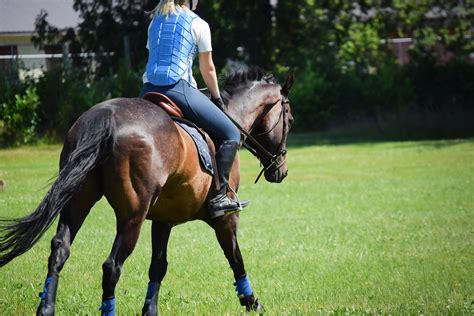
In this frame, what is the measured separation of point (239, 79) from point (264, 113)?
45cm

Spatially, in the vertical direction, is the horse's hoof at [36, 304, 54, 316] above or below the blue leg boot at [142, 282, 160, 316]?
above

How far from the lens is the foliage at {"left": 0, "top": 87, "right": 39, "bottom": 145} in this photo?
25.6 m

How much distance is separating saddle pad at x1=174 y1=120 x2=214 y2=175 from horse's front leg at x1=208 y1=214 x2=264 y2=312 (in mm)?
657

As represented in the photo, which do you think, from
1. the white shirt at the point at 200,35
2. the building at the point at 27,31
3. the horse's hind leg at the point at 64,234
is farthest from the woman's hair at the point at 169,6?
the building at the point at 27,31

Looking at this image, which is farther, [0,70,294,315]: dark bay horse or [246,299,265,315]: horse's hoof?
[246,299,265,315]: horse's hoof

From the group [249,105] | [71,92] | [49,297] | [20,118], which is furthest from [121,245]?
[71,92]

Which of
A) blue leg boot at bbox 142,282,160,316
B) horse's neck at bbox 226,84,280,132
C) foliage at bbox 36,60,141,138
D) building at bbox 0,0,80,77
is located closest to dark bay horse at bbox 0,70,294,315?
blue leg boot at bbox 142,282,160,316

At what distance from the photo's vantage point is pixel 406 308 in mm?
7926

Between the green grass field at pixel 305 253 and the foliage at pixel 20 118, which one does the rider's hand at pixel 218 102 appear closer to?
the green grass field at pixel 305 253

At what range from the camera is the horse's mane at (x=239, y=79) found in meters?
8.72

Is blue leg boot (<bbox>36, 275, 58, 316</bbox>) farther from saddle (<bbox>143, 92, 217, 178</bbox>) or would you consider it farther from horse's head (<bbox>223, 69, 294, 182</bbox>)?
horse's head (<bbox>223, 69, 294, 182</bbox>)

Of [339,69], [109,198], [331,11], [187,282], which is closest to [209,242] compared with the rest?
[187,282]

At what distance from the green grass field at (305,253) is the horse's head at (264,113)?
4.74 ft

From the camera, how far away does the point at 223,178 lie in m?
7.73
